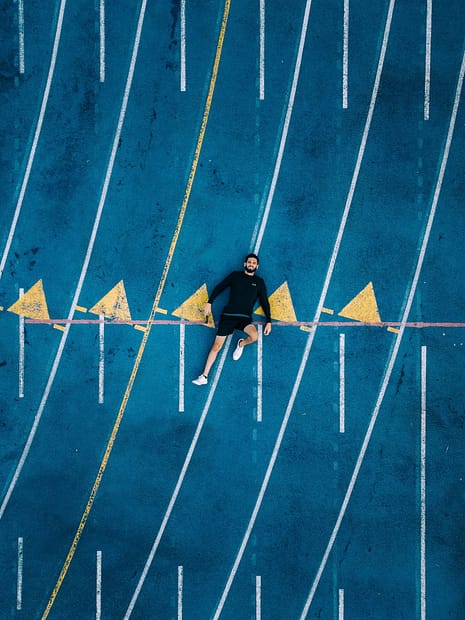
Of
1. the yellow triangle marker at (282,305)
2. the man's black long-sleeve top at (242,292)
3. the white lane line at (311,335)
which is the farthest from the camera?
the yellow triangle marker at (282,305)

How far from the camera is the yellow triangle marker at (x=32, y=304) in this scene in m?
12.2

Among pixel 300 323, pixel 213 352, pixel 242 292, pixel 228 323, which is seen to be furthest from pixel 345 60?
pixel 213 352

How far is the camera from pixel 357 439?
12.3 meters

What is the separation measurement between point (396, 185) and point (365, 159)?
77 cm

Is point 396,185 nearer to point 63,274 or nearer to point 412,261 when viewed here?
point 412,261

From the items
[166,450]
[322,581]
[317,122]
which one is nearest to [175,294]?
[166,450]

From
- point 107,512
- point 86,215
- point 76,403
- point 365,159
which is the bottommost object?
point 107,512

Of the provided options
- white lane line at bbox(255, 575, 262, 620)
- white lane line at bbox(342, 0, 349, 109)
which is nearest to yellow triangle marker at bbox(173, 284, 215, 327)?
white lane line at bbox(342, 0, 349, 109)

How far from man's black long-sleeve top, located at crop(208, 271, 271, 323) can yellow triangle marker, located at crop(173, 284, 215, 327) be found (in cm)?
30

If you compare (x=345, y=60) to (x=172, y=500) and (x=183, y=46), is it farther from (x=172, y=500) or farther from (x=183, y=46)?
(x=172, y=500)

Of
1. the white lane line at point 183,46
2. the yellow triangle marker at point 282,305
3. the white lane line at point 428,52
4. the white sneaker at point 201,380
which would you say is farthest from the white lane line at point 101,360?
the white lane line at point 428,52

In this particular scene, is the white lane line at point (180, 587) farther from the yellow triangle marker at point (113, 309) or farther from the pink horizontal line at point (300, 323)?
the yellow triangle marker at point (113, 309)

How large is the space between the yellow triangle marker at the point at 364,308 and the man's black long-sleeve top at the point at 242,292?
156 cm

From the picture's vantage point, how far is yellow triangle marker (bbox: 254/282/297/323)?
1233 cm
